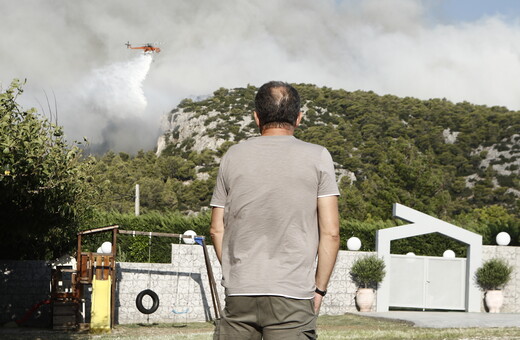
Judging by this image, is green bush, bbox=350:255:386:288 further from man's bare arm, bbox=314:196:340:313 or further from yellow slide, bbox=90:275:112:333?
man's bare arm, bbox=314:196:340:313

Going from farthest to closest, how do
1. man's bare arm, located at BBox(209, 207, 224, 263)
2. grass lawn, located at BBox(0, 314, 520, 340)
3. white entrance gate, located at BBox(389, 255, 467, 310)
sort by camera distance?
white entrance gate, located at BBox(389, 255, 467, 310), grass lawn, located at BBox(0, 314, 520, 340), man's bare arm, located at BBox(209, 207, 224, 263)

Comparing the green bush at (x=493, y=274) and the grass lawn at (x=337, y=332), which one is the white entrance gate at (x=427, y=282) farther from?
the grass lawn at (x=337, y=332)

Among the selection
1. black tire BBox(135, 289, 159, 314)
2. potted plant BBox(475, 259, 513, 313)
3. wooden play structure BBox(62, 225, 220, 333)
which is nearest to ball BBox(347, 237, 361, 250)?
potted plant BBox(475, 259, 513, 313)

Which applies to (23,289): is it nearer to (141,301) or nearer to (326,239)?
(141,301)

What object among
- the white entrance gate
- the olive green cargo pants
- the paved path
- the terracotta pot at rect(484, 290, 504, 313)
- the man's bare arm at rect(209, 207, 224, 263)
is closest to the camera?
the olive green cargo pants

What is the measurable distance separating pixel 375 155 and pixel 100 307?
59.0 m

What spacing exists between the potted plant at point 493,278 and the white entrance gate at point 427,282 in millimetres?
622

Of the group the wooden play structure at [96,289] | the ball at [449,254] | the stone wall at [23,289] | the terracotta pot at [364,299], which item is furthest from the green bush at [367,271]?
the stone wall at [23,289]

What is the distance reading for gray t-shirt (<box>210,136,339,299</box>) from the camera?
347 centimetres

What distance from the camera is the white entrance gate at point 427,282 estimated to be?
83.0 ft

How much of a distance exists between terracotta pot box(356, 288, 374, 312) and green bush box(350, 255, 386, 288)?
34 cm

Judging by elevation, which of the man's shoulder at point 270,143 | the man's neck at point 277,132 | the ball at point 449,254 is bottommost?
the ball at point 449,254

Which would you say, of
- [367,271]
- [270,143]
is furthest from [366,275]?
[270,143]

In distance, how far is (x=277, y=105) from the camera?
3.75 metres
